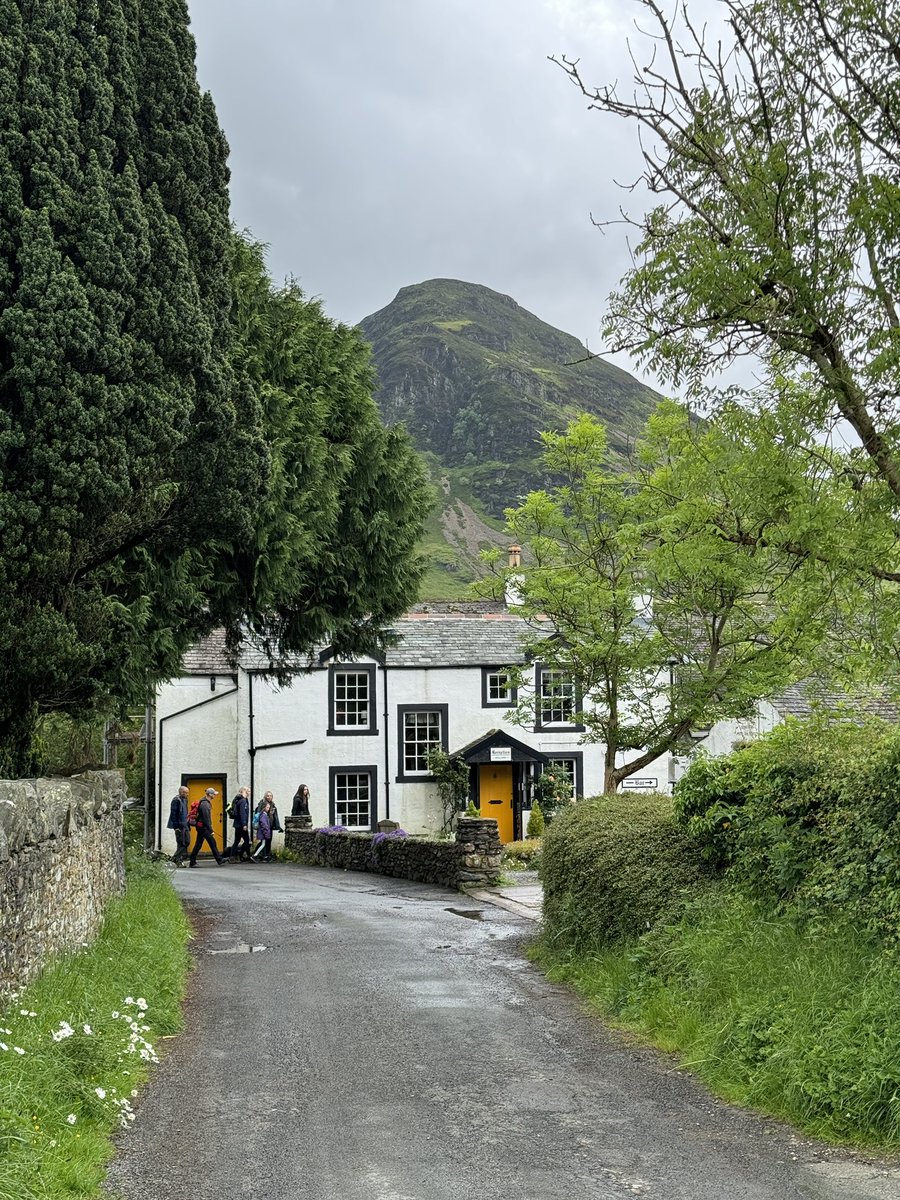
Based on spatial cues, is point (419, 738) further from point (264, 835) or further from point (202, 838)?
point (202, 838)

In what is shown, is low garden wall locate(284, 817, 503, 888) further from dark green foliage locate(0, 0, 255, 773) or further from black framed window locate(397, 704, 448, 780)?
dark green foliage locate(0, 0, 255, 773)

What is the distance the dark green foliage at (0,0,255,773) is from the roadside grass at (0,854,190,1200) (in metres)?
3.46

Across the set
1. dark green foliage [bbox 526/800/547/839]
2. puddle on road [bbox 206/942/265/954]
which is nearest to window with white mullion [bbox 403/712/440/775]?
dark green foliage [bbox 526/800/547/839]

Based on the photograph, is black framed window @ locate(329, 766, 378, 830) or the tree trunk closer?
the tree trunk

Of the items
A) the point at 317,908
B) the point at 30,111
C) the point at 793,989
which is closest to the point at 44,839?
the point at 793,989

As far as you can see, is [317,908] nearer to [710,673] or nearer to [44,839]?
[710,673]

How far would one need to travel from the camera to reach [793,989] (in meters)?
8.23

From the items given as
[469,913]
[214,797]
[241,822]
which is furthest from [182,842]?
[469,913]

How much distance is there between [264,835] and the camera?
33.1 metres

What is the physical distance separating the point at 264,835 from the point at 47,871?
2383 centimetres

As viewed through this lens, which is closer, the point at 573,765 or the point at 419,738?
the point at 419,738

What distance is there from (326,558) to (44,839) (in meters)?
9.52

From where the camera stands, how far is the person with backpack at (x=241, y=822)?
1345 inches

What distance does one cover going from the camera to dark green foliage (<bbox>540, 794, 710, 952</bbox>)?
11.5 metres
